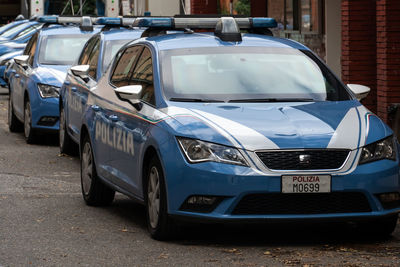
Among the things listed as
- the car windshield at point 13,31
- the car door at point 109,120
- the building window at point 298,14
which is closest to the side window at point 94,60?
the car door at point 109,120

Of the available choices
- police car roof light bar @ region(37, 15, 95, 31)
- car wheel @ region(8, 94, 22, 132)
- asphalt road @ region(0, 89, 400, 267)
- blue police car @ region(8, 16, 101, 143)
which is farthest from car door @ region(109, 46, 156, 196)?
car wheel @ region(8, 94, 22, 132)

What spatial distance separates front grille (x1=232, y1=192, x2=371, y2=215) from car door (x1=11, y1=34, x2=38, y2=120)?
9.61 m

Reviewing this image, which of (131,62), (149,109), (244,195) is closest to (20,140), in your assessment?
(131,62)

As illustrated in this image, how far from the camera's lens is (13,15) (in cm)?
7419

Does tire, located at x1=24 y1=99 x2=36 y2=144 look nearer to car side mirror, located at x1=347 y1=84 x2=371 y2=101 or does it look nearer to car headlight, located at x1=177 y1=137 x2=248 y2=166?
car side mirror, located at x1=347 y1=84 x2=371 y2=101

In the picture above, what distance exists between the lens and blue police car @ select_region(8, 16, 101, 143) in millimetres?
16688

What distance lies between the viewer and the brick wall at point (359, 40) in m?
17.4

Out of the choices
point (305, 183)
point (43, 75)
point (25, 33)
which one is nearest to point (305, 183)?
point (305, 183)

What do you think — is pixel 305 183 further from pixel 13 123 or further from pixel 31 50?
pixel 13 123

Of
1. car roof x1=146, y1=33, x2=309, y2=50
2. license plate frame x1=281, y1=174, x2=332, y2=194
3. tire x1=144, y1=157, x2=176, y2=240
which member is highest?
car roof x1=146, y1=33, x2=309, y2=50

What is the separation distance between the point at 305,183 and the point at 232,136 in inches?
24.0

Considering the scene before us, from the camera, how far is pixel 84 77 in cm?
1377

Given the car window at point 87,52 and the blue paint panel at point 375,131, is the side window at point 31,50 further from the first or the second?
the blue paint panel at point 375,131

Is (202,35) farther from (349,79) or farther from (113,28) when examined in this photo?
(349,79)
